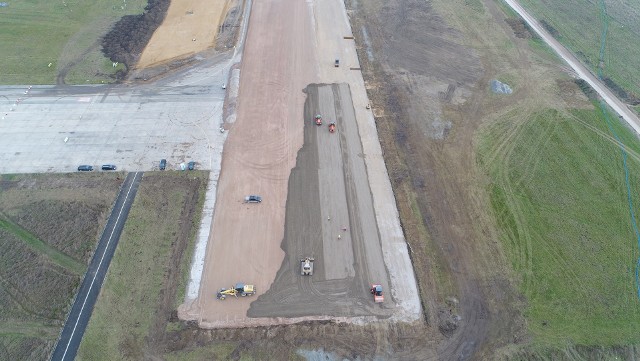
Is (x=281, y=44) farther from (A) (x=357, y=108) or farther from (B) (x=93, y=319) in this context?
(B) (x=93, y=319)

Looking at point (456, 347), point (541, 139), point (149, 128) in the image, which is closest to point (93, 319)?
point (149, 128)

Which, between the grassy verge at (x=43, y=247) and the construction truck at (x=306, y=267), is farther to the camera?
the construction truck at (x=306, y=267)

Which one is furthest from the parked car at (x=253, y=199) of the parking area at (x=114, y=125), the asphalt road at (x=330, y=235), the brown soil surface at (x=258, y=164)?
the parking area at (x=114, y=125)

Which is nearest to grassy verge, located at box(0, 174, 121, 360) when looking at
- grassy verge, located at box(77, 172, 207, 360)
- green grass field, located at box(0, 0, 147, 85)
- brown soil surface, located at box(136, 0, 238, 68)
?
grassy verge, located at box(77, 172, 207, 360)

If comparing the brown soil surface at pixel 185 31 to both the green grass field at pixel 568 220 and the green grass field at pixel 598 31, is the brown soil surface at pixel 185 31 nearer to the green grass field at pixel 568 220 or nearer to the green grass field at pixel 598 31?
the green grass field at pixel 568 220

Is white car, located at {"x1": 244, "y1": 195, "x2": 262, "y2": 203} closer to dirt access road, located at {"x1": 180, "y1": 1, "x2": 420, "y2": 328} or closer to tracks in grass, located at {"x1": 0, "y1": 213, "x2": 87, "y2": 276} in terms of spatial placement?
dirt access road, located at {"x1": 180, "y1": 1, "x2": 420, "y2": 328}

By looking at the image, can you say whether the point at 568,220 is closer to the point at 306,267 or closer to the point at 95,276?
the point at 306,267

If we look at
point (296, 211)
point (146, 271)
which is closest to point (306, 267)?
point (296, 211)
